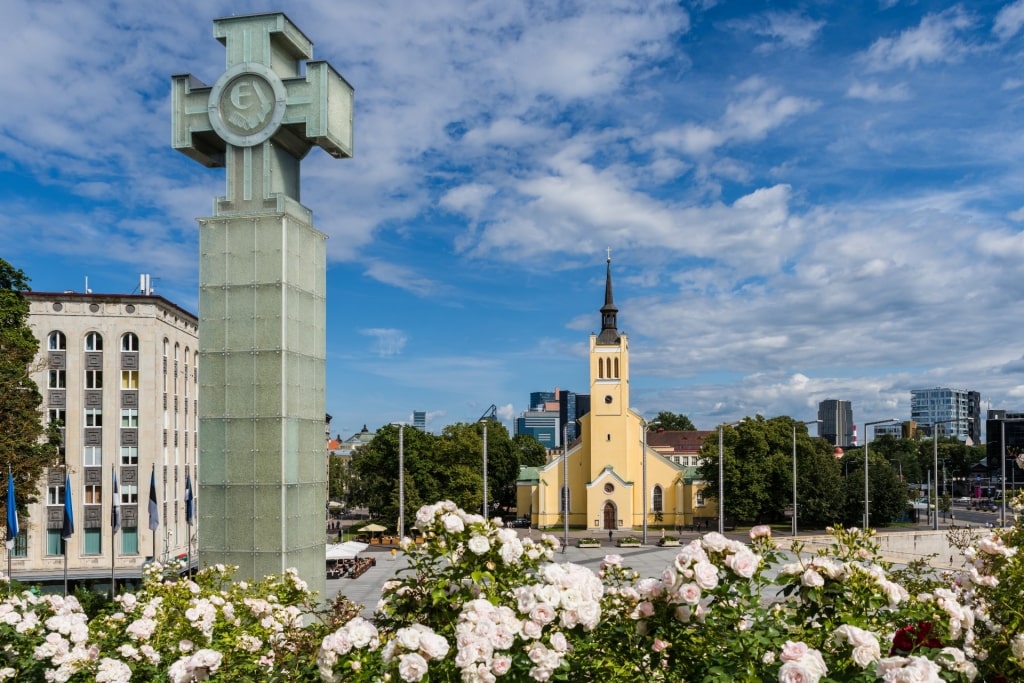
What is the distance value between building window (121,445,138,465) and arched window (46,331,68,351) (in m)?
6.64

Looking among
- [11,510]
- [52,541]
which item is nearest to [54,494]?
[52,541]

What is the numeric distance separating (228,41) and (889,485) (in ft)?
234

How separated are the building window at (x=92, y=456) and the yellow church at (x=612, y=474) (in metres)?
39.3

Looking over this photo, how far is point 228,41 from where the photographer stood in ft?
52.9

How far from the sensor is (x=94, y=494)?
44.6 m

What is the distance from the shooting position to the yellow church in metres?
72.1

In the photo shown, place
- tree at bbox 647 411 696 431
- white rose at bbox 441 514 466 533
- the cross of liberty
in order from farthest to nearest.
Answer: tree at bbox 647 411 696 431, the cross of liberty, white rose at bbox 441 514 466 533

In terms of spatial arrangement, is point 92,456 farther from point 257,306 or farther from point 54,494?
point 257,306

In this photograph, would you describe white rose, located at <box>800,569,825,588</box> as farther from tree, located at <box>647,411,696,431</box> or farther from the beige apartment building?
tree, located at <box>647,411,696,431</box>

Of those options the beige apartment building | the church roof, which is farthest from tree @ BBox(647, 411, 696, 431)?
the beige apartment building

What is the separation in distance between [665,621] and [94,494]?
4645cm

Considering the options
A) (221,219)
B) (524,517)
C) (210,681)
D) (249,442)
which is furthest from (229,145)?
(524,517)

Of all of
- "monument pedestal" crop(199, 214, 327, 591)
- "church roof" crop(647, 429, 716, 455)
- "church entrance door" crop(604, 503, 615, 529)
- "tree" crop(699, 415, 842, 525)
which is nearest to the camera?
"monument pedestal" crop(199, 214, 327, 591)

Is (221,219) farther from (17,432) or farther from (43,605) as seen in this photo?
(17,432)
